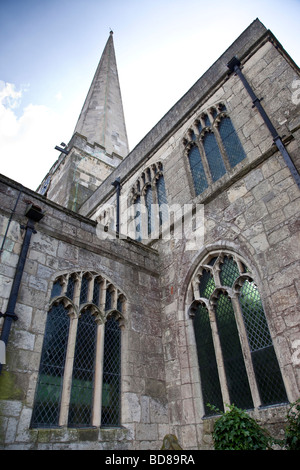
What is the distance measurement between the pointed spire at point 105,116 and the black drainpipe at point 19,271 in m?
13.4

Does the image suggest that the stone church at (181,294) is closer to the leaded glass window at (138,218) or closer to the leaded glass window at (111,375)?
the leaded glass window at (111,375)

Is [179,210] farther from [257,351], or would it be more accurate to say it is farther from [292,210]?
[257,351]

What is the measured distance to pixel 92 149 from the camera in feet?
55.6

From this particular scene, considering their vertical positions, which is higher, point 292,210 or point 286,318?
point 292,210

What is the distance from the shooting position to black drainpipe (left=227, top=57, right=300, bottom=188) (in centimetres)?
538

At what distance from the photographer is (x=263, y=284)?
16.9 feet

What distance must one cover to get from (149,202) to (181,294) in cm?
359

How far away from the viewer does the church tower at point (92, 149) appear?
14945 millimetres

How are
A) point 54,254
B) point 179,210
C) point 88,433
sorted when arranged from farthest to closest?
point 179,210 < point 54,254 < point 88,433

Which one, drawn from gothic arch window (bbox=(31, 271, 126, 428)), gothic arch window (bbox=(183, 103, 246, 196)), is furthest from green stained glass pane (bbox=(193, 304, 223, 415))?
gothic arch window (bbox=(183, 103, 246, 196))

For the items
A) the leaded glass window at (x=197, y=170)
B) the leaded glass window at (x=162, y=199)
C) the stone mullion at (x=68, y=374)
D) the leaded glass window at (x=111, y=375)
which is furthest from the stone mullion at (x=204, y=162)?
the stone mullion at (x=68, y=374)

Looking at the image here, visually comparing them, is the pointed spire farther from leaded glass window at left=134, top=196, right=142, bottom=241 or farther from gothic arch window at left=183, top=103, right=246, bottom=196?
gothic arch window at left=183, top=103, right=246, bottom=196
